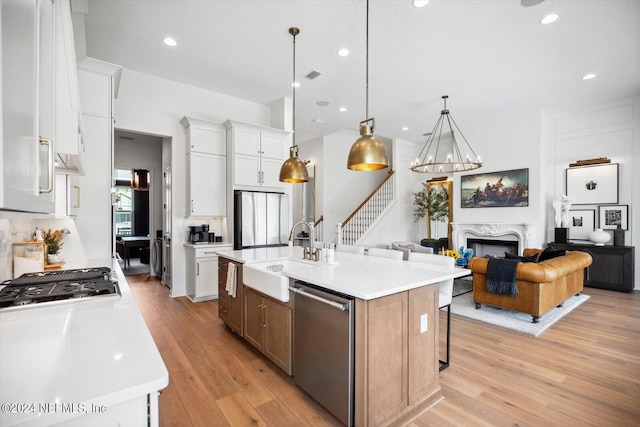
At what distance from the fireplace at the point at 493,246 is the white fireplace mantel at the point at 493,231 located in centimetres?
16

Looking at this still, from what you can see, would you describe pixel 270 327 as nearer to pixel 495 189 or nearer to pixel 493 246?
pixel 495 189

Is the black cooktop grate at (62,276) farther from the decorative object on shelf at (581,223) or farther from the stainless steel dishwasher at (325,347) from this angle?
the decorative object on shelf at (581,223)

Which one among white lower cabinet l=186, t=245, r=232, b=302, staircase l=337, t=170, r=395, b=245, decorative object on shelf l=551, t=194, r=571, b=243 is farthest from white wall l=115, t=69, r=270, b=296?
decorative object on shelf l=551, t=194, r=571, b=243

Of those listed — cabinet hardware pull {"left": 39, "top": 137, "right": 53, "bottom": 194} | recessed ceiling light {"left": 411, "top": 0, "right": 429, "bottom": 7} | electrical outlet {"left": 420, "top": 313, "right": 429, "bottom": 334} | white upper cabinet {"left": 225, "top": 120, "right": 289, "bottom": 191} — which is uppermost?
recessed ceiling light {"left": 411, "top": 0, "right": 429, "bottom": 7}

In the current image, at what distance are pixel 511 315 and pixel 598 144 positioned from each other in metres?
4.38

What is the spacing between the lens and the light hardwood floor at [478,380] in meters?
2.05

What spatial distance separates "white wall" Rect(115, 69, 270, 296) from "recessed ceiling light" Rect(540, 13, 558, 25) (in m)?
4.49

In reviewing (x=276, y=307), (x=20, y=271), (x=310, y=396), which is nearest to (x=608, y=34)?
(x=276, y=307)

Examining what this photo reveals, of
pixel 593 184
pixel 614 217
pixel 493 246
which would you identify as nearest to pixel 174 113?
pixel 493 246

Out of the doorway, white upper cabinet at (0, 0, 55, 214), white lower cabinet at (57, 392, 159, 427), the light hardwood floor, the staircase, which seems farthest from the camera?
the staircase

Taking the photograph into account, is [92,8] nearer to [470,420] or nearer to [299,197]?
[470,420]

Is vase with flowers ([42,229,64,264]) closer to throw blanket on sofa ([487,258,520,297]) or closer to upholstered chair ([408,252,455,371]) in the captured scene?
upholstered chair ([408,252,455,371])

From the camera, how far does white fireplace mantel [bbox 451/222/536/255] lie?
6.17 meters

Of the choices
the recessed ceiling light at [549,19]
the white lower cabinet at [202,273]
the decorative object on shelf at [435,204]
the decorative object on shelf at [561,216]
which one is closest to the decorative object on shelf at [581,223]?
the decorative object on shelf at [561,216]
